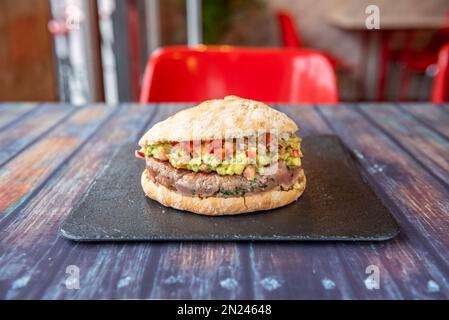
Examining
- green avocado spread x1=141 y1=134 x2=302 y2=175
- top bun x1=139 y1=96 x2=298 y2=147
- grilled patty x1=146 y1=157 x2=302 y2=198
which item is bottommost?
grilled patty x1=146 y1=157 x2=302 y2=198

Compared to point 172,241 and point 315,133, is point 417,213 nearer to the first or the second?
point 172,241

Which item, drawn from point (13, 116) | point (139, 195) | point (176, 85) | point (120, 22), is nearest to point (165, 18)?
point (120, 22)

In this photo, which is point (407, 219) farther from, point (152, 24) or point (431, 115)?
point (152, 24)

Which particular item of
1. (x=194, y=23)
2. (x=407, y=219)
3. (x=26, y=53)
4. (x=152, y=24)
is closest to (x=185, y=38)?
(x=194, y=23)

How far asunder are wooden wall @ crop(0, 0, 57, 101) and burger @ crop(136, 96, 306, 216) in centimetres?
137

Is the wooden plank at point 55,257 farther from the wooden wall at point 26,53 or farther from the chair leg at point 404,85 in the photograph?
the chair leg at point 404,85

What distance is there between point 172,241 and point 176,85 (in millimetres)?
1287

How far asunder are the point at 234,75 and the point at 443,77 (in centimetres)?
79

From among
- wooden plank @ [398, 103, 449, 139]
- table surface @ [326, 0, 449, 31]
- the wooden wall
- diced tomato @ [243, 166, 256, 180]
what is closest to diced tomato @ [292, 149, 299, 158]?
diced tomato @ [243, 166, 256, 180]

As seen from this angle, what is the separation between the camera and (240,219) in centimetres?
81

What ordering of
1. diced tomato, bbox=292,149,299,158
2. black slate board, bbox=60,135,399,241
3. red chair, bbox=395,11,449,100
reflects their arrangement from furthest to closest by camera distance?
red chair, bbox=395,11,449,100 < diced tomato, bbox=292,149,299,158 < black slate board, bbox=60,135,399,241

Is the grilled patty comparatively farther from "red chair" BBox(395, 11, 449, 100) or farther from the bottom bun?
"red chair" BBox(395, 11, 449, 100)

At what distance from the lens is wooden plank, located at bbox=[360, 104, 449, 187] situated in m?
1.12

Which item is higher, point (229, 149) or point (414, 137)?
point (229, 149)
